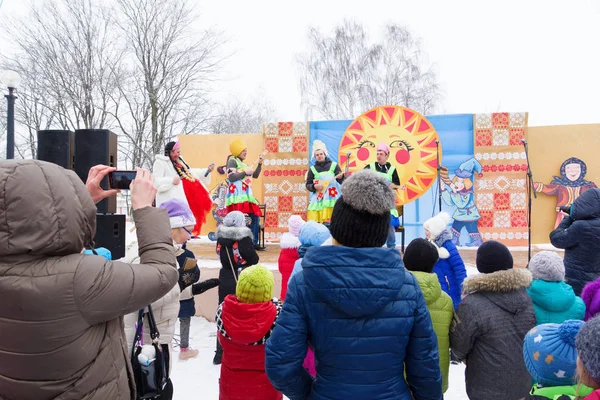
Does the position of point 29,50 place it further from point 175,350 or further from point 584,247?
point 584,247

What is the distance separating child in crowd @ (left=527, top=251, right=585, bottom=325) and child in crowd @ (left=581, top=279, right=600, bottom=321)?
32mm

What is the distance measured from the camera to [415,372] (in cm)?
139

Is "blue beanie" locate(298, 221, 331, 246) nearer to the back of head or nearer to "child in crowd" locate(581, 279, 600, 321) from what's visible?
"child in crowd" locate(581, 279, 600, 321)

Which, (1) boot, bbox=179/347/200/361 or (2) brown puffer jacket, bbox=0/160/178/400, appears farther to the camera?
(1) boot, bbox=179/347/200/361

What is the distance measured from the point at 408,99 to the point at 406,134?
38.3 feet

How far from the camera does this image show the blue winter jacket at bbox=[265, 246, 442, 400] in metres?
1.29

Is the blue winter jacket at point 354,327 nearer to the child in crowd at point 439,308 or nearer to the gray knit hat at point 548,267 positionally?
the child in crowd at point 439,308

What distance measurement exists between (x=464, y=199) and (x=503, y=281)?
6.73 meters

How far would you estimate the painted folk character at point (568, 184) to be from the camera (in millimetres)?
8172

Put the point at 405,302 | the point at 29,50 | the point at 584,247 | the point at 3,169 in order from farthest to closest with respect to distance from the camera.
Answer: the point at 29,50
the point at 584,247
the point at 405,302
the point at 3,169

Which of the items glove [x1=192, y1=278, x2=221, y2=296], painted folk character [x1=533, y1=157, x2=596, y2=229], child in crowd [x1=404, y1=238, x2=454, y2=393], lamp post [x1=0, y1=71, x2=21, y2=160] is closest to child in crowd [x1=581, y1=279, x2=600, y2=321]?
child in crowd [x1=404, y1=238, x2=454, y2=393]

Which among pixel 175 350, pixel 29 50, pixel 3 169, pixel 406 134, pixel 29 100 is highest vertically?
pixel 29 50

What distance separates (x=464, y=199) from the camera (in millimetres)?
8359

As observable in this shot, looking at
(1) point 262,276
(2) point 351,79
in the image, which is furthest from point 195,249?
(2) point 351,79
